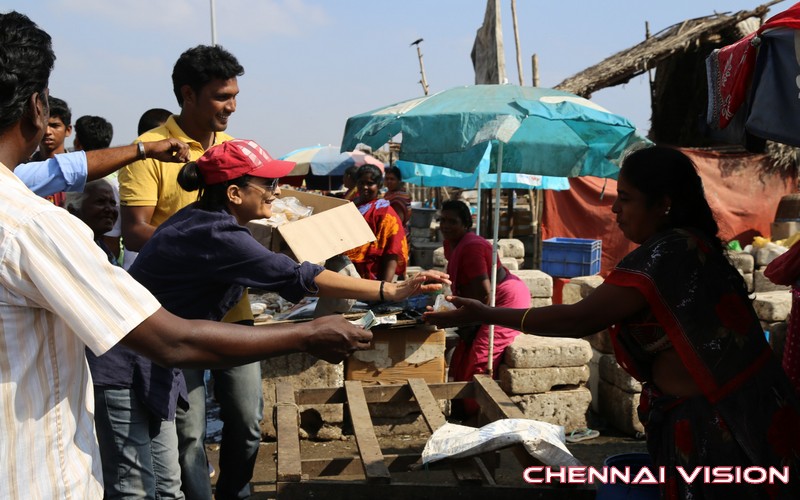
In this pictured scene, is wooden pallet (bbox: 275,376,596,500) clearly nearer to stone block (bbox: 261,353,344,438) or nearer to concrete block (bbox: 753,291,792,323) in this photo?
stone block (bbox: 261,353,344,438)

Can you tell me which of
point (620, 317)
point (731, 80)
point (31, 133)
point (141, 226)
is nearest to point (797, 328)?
point (731, 80)

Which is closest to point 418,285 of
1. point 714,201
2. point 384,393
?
point 384,393

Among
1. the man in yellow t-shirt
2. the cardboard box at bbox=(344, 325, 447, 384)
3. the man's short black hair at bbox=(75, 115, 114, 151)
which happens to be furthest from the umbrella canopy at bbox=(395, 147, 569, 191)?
the man in yellow t-shirt

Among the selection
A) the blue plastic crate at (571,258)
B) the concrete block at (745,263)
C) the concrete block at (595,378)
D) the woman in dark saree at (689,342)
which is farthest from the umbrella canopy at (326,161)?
the woman in dark saree at (689,342)

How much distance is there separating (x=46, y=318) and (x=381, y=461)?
173cm

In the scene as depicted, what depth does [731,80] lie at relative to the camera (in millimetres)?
3434

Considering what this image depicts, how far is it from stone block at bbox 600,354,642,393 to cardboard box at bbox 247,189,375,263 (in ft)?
8.10

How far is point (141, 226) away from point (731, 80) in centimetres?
288

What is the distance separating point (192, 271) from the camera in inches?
114

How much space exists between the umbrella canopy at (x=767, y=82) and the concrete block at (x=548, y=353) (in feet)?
8.55

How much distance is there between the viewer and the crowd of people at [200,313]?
143 centimetres

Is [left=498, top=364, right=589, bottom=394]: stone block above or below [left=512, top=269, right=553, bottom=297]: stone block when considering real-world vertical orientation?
below

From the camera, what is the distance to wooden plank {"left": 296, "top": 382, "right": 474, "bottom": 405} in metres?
4.22

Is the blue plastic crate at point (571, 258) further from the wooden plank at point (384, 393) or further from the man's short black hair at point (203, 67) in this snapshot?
the man's short black hair at point (203, 67)
